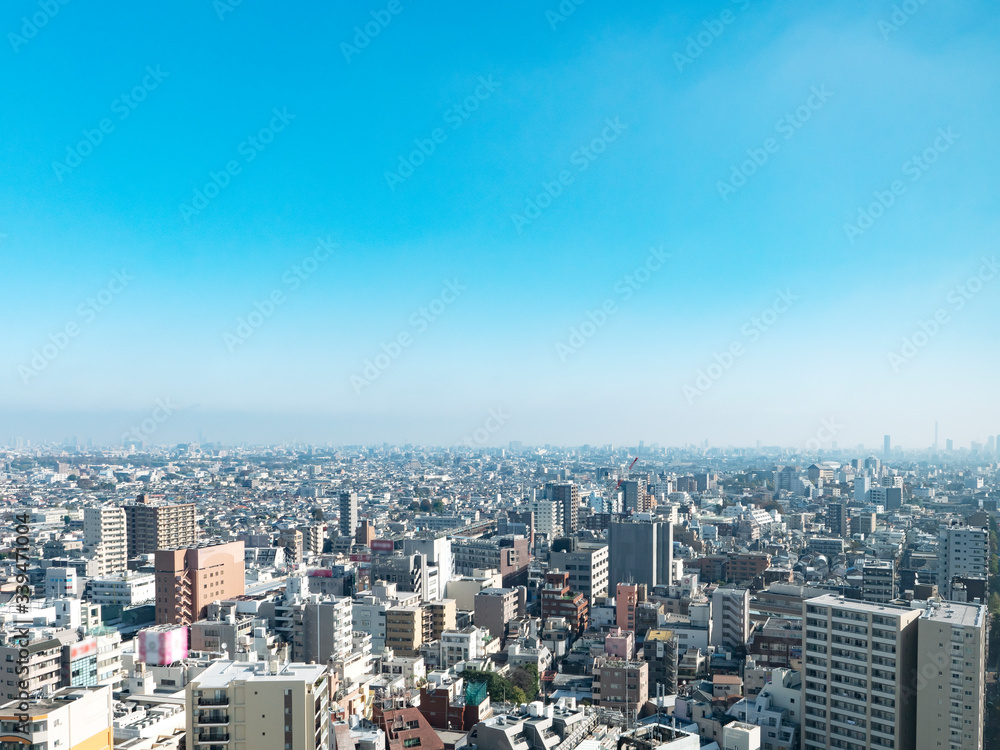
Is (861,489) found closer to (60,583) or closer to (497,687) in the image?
(497,687)

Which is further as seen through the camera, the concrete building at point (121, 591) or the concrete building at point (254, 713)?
the concrete building at point (121, 591)

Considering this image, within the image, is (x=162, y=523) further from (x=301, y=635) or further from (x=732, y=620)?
(x=732, y=620)

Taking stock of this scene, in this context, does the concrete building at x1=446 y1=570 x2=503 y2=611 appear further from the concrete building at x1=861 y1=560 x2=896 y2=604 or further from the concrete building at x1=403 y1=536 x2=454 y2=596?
the concrete building at x1=861 y1=560 x2=896 y2=604

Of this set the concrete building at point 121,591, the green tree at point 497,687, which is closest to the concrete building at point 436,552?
the concrete building at point 121,591

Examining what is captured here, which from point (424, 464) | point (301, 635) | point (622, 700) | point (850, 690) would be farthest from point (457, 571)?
point (424, 464)

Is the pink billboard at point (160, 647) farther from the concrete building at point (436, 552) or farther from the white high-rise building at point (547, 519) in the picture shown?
the white high-rise building at point (547, 519)

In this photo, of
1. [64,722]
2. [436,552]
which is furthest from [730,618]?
[64,722]

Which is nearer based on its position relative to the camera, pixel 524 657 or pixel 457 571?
pixel 524 657
